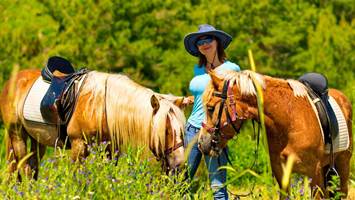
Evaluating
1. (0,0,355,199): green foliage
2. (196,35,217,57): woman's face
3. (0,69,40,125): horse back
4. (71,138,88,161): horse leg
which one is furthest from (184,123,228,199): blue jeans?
(0,0,355,199): green foliage

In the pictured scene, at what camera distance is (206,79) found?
6.23 m

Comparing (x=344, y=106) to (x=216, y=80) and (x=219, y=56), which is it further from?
(x=216, y=80)

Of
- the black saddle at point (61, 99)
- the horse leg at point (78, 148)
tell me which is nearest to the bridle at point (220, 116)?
the horse leg at point (78, 148)

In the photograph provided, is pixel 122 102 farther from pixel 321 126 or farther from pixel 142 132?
pixel 321 126

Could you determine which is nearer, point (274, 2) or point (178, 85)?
point (178, 85)

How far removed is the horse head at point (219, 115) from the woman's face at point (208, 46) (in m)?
0.57

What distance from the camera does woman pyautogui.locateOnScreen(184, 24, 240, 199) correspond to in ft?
20.4

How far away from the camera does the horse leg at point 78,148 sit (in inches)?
287

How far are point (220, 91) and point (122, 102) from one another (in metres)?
1.76

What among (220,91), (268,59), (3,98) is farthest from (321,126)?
(268,59)

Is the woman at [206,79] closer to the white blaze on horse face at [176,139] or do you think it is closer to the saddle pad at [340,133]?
the white blaze on horse face at [176,139]

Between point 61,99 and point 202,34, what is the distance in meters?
1.84

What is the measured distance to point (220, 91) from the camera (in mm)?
5688

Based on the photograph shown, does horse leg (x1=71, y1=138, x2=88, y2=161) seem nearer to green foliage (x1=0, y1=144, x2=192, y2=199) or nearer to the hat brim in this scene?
the hat brim
